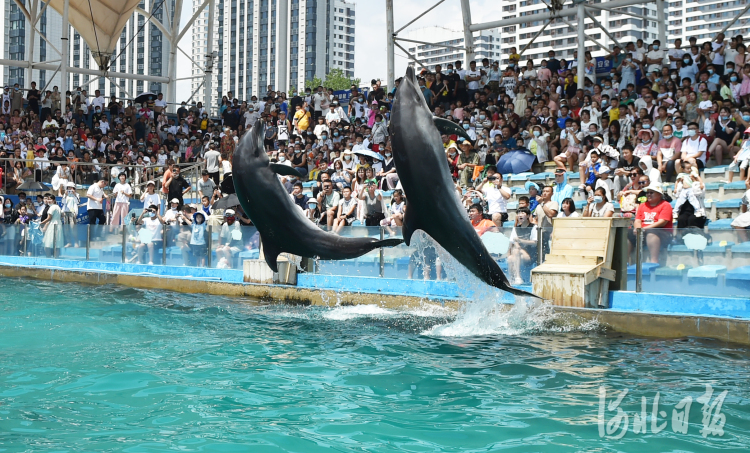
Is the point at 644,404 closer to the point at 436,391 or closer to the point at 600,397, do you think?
the point at 600,397

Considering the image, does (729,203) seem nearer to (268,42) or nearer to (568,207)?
(568,207)

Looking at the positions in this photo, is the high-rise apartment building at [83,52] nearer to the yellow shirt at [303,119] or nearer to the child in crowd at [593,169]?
the yellow shirt at [303,119]

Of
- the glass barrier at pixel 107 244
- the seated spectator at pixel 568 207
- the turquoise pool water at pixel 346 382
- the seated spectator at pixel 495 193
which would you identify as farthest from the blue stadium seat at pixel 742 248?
the glass barrier at pixel 107 244

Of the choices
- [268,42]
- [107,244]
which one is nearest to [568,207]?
[107,244]

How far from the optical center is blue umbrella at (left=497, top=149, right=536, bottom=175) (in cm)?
1566

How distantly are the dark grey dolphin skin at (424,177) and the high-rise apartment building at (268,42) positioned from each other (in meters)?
115

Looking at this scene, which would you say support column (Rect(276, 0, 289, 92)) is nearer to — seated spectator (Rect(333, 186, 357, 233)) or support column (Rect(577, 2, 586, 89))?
support column (Rect(577, 2, 586, 89))

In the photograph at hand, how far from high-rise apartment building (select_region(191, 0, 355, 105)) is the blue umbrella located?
10632cm

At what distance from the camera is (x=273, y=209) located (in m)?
8.24

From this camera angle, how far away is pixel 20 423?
5699mm

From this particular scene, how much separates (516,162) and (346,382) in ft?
31.6

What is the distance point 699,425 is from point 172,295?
9.61m

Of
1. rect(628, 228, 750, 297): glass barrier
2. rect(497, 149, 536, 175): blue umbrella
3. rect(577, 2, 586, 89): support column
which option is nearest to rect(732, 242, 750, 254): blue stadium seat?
rect(628, 228, 750, 297): glass barrier

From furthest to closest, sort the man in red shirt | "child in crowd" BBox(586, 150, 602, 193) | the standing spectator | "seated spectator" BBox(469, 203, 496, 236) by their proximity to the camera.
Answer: the standing spectator, "child in crowd" BBox(586, 150, 602, 193), "seated spectator" BBox(469, 203, 496, 236), the man in red shirt
